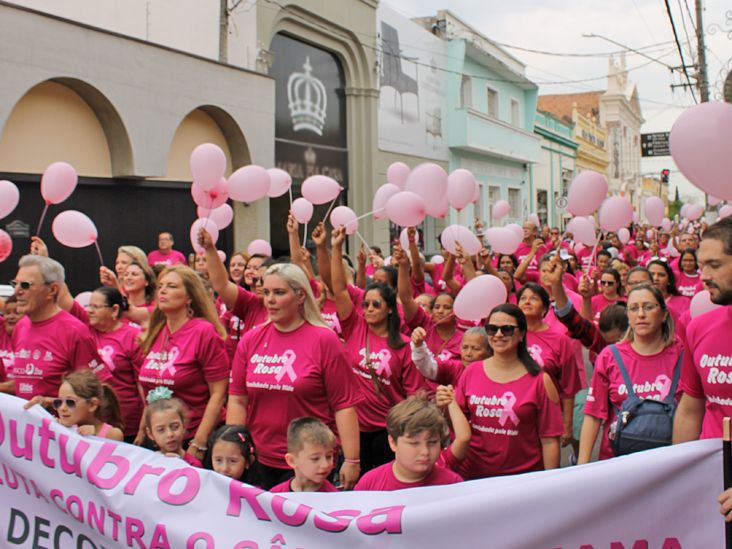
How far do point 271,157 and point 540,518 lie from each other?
14172 millimetres

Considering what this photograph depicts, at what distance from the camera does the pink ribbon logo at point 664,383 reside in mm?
3878

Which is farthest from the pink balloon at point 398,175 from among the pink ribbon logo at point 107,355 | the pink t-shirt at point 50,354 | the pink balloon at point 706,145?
the pink balloon at point 706,145

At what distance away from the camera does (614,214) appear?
8359 mm

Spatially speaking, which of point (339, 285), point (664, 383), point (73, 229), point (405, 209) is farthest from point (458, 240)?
point (664, 383)

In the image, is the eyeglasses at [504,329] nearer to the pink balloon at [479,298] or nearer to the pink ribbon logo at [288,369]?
the pink ribbon logo at [288,369]

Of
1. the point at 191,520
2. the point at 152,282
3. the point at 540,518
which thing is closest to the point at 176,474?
the point at 191,520

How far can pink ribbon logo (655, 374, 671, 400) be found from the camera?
153 inches

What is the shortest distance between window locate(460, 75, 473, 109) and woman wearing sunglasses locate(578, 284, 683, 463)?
2553 centimetres

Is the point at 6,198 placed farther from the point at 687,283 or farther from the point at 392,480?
the point at 687,283

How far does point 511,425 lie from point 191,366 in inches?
69.0

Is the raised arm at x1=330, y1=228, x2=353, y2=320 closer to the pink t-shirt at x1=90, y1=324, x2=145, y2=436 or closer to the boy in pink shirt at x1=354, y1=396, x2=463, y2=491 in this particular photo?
the pink t-shirt at x1=90, y1=324, x2=145, y2=436

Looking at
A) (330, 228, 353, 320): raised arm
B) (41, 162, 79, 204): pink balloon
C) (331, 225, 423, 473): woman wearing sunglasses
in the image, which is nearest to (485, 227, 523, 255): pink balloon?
(330, 228, 353, 320): raised arm

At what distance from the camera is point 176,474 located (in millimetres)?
3342

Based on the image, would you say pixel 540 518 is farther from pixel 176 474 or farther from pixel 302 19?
pixel 302 19
